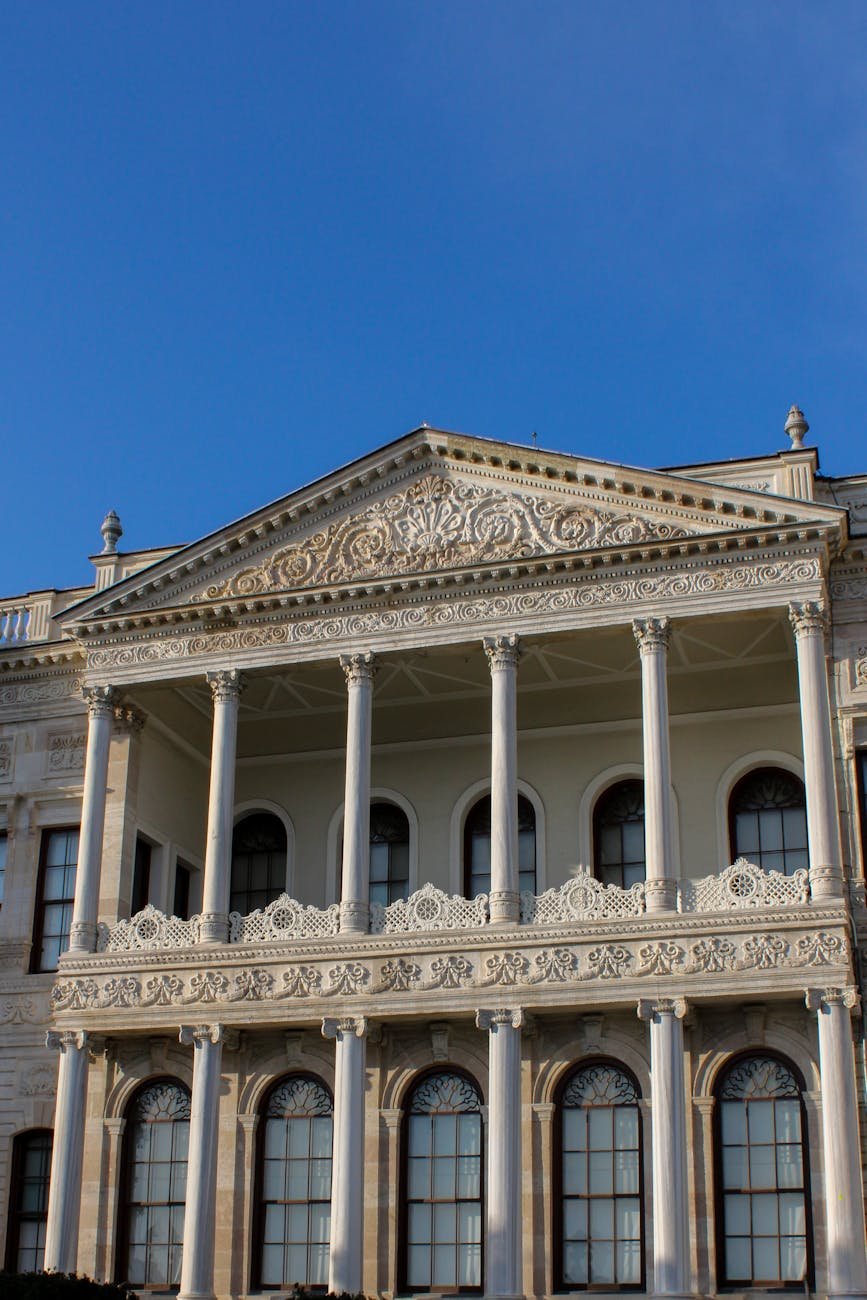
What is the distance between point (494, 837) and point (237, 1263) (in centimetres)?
676

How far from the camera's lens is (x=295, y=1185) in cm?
2442

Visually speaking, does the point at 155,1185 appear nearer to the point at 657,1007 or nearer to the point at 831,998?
the point at 657,1007

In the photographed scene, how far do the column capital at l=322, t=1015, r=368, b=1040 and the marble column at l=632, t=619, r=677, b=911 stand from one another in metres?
4.12

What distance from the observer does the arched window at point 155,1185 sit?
24516mm

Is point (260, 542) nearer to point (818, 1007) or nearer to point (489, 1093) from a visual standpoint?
point (489, 1093)

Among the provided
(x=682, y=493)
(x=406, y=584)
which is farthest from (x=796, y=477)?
(x=406, y=584)

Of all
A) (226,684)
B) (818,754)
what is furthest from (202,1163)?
(818,754)

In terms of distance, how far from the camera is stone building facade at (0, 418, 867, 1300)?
73.5ft

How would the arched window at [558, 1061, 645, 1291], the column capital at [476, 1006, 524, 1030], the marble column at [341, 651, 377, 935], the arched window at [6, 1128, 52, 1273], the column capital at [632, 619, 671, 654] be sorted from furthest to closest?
1. the arched window at [6, 1128, 52, 1273]
2. the marble column at [341, 651, 377, 935]
3. the column capital at [632, 619, 671, 654]
4. the column capital at [476, 1006, 524, 1030]
5. the arched window at [558, 1061, 645, 1291]

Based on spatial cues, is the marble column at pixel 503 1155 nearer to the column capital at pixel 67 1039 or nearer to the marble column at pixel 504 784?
the marble column at pixel 504 784

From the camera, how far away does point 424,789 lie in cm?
2806

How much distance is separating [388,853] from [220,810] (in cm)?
392

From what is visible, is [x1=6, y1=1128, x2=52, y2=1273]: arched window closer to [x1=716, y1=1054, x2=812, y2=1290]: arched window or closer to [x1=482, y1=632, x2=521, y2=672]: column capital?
[x1=482, y1=632, x2=521, y2=672]: column capital

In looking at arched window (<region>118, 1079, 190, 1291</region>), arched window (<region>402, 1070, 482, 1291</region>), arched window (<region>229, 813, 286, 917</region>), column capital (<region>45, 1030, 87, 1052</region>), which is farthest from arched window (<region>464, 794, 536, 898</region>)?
column capital (<region>45, 1030, 87, 1052</region>)
